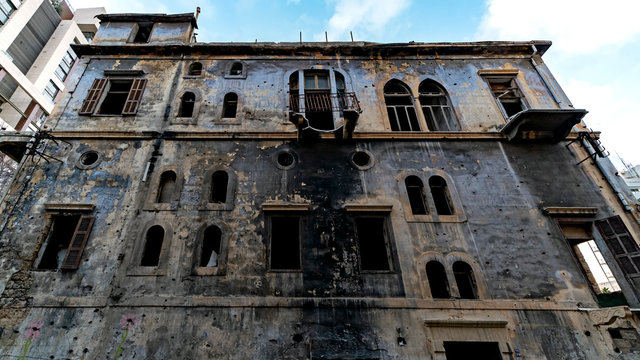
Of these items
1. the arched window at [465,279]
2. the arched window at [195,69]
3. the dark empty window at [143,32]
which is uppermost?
the dark empty window at [143,32]

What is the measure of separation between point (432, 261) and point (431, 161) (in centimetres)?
377

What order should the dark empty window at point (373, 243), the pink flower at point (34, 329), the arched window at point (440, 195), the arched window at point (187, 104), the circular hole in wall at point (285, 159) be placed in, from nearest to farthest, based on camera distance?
the pink flower at point (34, 329), the dark empty window at point (373, 243), the arched window at point (440, 195), the circular hole in wall at point (285, 159), the arched window at point (187, 104)

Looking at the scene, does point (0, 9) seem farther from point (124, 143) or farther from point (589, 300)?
point (589, 300)

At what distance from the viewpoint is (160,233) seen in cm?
1011

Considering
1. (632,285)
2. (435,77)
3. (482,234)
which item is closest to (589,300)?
(632,285)

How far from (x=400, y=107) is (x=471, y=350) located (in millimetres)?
9021

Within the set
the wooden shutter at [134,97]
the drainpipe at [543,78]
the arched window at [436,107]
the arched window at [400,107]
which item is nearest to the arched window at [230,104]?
the wooden shutter at [134,97]

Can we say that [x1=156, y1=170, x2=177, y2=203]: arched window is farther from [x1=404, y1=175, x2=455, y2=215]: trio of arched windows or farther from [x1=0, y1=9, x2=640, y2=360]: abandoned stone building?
[x1=404, y1=175, x2=455, y2=215]: trio of arched windows

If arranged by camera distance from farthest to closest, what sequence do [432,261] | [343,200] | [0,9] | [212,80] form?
1. [0,9]
2. [212,80]
3. [343,200]
4. [432,261]

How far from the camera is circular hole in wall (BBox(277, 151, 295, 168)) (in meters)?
11.4

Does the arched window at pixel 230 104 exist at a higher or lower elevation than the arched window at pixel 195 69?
lower

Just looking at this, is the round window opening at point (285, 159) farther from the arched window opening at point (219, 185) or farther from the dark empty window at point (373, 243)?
the dark empty window at point (373, 243)

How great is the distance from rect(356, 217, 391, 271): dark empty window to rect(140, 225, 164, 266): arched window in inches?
243

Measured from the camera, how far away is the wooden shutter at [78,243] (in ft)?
30.3
